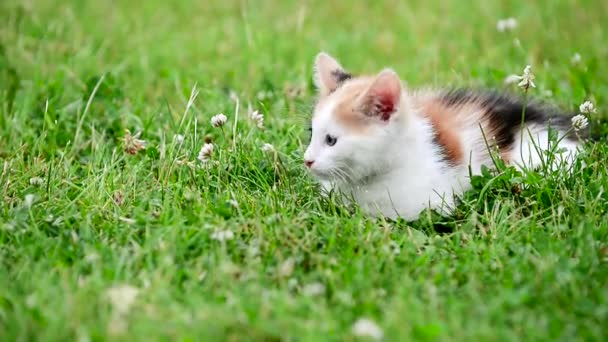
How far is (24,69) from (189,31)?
193cm

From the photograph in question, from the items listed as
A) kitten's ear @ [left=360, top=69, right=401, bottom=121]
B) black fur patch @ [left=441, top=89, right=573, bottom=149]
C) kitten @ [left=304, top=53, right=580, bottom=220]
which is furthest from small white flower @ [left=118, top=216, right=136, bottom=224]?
black fur patch @ [left=441, top=89, right=573, bottom=149]

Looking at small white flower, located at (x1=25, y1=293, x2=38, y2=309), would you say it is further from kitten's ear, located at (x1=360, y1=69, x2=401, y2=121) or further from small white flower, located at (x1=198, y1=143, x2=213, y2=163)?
kitten's ear, located at (x1=360, y1=69, x2=401, y2=121)

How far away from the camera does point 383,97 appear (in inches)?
143

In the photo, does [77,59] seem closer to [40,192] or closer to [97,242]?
[40,192]

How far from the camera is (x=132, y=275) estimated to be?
3.07 metres

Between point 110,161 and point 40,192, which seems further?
point 110,161

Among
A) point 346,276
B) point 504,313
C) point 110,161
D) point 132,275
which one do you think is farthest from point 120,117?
point 504,313

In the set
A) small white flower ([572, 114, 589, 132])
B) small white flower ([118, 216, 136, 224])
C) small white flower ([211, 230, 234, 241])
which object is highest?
small white flower ([572, 114, 589, 132])

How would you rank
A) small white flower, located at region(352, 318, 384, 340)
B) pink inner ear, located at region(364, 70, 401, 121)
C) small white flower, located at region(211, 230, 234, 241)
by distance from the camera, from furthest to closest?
pink inner ear, located at region(364, 70, 401, 121)
small white flower, located at region(211, 230, 234, 241)
small white flower, located at region(352, 318, 384, 340)

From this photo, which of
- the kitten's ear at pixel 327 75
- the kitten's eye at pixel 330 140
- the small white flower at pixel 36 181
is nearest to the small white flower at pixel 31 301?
the small white flower at pixel 36 181

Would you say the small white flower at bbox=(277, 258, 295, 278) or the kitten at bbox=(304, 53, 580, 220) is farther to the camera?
the kitten at bbox=(304, 53, 580, 220)

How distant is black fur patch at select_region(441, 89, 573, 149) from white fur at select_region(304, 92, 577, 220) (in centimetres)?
22

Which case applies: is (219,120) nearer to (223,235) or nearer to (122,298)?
(223,235)

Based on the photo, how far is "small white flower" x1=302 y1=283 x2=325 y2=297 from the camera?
291 cm
